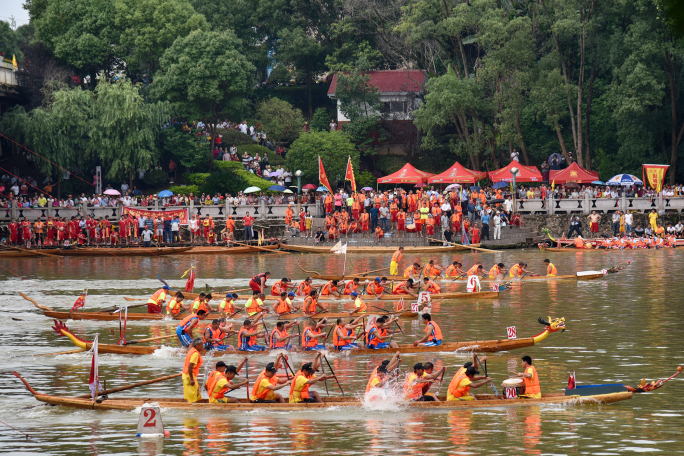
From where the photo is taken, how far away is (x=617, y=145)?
184 ft

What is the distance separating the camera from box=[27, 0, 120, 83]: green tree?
59281 mm

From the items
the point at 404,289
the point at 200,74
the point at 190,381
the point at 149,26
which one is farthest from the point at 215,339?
the point at 149,26

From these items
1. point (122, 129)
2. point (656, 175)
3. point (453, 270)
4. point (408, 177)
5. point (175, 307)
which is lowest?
point (175, 307)

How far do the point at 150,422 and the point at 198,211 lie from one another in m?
36.2

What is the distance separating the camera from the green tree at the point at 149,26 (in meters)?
59.1

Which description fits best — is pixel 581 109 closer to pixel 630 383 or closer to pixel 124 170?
pixel 124 170

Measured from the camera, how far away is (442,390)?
57.9ft

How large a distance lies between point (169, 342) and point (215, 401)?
7668mm

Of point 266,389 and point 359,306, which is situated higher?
point 359,306

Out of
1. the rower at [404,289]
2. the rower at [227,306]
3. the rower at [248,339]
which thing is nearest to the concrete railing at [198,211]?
the rower at [404,289]

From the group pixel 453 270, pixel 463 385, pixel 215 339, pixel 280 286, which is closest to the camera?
pixel 463 385

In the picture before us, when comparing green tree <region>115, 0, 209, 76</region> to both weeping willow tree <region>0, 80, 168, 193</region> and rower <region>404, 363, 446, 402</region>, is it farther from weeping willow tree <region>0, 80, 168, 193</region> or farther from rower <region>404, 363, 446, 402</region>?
rower <region>404, 363, 446, 402</region>

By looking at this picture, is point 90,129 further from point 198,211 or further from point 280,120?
point 280,120

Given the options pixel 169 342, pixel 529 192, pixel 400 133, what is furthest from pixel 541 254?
pixel 169 342
